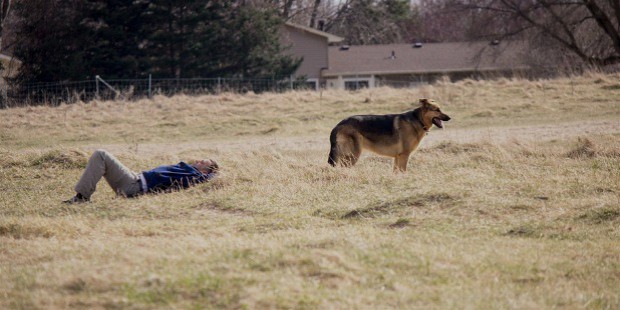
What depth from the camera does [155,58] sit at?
38719 millimetres

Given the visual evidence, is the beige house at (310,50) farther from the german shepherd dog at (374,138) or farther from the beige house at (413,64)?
the german shepherd dog at (374,138)

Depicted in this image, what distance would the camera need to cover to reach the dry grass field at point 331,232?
5.95 m

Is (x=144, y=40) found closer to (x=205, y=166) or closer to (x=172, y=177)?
(x=205, y=166)

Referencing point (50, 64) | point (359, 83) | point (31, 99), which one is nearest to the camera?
point (31, 99)

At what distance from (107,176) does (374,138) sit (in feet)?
13.8

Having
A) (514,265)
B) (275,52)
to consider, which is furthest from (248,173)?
(275,52)

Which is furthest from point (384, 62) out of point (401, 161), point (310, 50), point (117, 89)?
point (401, 161)

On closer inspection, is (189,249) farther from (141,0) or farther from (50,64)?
(141,0)

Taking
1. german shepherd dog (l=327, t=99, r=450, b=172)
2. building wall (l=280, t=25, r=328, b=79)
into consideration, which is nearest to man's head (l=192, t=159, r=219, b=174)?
german shepherd dog (l=327, t=99, r=450, b=172)

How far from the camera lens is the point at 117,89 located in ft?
108

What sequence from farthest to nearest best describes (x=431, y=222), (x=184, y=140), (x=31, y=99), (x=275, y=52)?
(x=275, y=52) → (x=31, y=99) → (x=184, y=140) → (x=431, y=222)

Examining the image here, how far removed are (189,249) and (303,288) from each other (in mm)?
1578

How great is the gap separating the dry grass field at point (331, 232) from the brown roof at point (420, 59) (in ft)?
94.6

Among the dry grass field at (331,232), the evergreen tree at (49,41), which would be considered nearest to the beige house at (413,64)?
the evergreen tree at (49,41)
